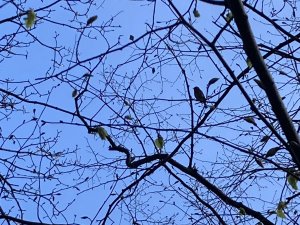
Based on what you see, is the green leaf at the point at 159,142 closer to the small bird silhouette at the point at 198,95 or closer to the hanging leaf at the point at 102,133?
the hanging leaf at the point at 102,133

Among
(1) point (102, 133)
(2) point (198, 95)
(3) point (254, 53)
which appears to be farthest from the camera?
(1) point (102, 133)

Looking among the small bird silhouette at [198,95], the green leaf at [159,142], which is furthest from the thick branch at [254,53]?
the green leaf at [159,142]

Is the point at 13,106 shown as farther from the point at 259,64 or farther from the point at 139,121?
the point at 259,64

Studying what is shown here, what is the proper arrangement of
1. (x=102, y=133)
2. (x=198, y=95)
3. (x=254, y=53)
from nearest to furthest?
(x=254, y=53) → (x=198, y=95) → (x=102, y=133)

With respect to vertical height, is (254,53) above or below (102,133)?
below

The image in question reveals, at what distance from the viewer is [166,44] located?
3.28m

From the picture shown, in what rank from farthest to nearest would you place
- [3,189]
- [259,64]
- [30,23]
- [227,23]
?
1. [3,189]
2. [30,23]
3. [227,23]
4. [259,64]

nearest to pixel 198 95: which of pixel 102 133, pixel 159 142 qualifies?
pixel 159 142

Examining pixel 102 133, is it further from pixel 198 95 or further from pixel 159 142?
pixel 198 95

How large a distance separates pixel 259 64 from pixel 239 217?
5.33ft

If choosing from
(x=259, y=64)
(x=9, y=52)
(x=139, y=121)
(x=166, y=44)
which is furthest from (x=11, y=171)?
(x=259, y=64)

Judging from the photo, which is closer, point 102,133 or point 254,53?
point 254,53

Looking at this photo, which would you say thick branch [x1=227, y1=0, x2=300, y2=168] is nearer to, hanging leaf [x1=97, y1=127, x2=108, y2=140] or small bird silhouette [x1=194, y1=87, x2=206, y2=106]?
small bird silhouette [x1=194, y1=87, x2=206, y2=106]

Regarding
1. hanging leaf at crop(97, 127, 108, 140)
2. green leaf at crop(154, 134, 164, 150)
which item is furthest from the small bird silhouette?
hanging leaf at crop(97, 127, 108, 140)
